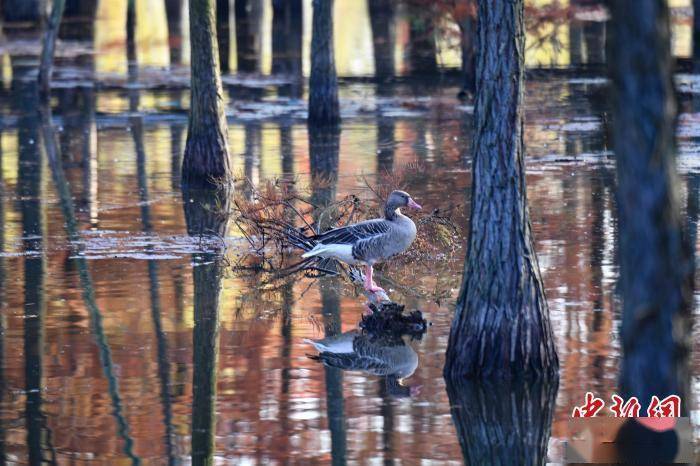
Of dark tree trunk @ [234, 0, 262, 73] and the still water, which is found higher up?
dark tree trunk @ [234, 0, 262, 73]

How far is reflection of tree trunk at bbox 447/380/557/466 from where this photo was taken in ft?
29.2

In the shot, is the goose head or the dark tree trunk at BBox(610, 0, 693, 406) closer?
the dark tree trunk at BBox(610, 0, 693, 406)

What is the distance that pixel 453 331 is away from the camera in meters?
10.2

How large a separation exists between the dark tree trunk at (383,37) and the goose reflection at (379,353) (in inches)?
979

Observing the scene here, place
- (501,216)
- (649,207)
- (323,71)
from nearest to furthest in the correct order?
(649,207)
(501,216)
(323,71)

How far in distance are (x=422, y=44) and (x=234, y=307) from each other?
112ft

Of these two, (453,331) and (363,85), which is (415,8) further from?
(453,331)

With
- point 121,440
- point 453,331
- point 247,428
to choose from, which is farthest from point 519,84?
point 121,440

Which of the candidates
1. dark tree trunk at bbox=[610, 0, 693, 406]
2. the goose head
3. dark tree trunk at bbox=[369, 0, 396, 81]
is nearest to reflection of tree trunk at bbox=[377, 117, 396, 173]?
the goose head

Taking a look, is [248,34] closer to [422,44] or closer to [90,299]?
[422,44]

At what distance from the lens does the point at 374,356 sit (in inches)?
443

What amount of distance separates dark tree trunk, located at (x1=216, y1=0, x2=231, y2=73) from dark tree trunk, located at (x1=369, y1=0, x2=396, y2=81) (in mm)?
4365

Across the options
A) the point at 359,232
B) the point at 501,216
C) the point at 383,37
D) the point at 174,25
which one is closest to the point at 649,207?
the point at 501,216

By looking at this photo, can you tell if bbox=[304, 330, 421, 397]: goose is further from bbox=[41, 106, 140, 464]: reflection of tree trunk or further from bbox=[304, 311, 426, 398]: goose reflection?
bbox=[41, 106, 140, 464]: reflection of tree trunk
